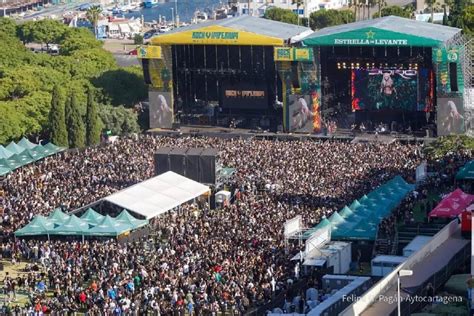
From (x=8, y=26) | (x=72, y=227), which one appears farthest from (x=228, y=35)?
(x=8, y=26)

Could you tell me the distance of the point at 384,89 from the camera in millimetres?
77312

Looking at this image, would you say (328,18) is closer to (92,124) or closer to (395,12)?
(395,12)

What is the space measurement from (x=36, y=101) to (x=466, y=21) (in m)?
30.5

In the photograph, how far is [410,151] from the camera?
68.1m

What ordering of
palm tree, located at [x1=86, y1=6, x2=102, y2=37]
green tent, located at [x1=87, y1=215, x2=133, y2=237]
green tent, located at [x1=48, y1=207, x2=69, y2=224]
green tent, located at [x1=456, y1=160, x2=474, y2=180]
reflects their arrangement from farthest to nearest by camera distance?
palm tree, located at [x1=86, y1=6, x2=102, y2=37], green tent, located at [x1=456, y1=160, x2=474, y2=180], green tent, located at [x1=48, y1=207, x2=69, y2=224], green tent, located at [x1=87, y1=215, x2=133, y2=237]

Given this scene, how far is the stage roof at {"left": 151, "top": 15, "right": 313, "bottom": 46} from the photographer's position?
78.4 m

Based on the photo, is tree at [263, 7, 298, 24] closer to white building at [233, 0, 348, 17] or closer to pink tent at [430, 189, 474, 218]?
white building at [233, 0, 348, 17]

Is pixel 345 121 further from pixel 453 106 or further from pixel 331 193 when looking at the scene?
pixel 331 193

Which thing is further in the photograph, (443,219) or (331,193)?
(331,193)

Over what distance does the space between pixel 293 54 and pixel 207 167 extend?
56.6 feet

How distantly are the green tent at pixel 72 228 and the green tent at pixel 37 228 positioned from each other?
0.28 metres

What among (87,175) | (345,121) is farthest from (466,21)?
(87,175)

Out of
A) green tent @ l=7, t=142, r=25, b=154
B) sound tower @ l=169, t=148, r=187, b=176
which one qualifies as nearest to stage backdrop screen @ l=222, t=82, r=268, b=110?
green tent @ l=7, t=142, r=25, b=154

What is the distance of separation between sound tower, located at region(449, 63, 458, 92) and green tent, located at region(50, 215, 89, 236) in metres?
26.8
